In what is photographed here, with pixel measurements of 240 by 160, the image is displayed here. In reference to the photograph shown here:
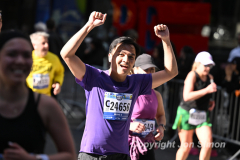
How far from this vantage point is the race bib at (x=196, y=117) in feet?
19.1

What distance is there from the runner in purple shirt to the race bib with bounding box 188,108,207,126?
2258 millimetres

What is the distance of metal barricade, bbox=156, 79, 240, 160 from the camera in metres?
7.31

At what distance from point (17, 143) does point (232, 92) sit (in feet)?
18.9

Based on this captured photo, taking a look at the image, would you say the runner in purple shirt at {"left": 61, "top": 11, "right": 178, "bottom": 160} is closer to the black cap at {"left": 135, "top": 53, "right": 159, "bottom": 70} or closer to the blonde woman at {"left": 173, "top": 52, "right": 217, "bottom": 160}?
the black cap at {"left": 135, "top": 53, "right": 159, "bottom": 70}

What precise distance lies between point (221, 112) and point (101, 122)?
4.67 metres

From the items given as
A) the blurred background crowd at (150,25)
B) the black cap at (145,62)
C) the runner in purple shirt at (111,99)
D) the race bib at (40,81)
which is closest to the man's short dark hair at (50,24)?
the blurred background crowd at (150,25)

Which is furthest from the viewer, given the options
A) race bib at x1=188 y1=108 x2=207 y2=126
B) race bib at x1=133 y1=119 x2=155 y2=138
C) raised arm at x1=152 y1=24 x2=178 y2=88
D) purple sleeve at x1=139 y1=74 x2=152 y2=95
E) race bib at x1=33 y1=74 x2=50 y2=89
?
race bib at x1=33 y1=74 x2=50 y2=89

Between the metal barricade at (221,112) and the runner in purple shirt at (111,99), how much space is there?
12.3 feet

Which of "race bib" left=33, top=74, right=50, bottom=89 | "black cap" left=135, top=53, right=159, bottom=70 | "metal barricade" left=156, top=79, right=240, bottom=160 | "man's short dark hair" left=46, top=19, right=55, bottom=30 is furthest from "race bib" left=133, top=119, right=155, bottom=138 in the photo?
"man's short dark hair" left=46, top=19, right=55, bottom=30

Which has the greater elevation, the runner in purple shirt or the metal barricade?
the runner in purple shirt

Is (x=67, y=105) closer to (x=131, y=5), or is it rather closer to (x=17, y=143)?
(x=131, y=5)

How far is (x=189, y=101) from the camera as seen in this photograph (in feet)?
19.7

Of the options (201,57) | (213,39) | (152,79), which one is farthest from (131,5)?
(152,79)

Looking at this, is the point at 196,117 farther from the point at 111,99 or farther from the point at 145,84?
the point at 111,99
